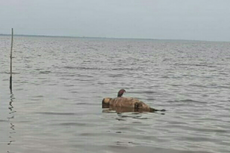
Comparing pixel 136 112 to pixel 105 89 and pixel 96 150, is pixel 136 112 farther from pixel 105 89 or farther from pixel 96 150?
pixel 105 89

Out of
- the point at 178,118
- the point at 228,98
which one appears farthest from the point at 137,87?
the point at 178,118

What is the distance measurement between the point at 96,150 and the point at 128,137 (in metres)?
1.91

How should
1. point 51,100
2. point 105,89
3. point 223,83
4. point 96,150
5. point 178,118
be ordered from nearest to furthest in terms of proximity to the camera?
point 96,150
point 178,118
point 51,100
point 105,89
point 223,83

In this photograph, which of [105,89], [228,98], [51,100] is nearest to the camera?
[51,100]

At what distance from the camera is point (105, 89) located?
2498 cm

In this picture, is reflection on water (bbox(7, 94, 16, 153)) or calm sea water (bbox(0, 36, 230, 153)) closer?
calm sea water (bbox(0, 36, 230, 153))

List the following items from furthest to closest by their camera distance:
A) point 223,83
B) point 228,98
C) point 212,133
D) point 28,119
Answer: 1. point 223,83
2. point 228,98
3. point 28,119
4. point 212,133

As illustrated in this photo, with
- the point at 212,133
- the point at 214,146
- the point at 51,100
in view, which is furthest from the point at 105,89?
the point at 214,146

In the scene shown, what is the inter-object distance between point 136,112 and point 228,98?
7960mm

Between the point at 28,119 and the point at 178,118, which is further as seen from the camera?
the point at 178,118

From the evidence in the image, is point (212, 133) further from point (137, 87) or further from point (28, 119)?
point (137, 87)

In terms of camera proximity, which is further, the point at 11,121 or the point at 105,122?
the point at 105,122

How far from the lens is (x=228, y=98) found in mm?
22109

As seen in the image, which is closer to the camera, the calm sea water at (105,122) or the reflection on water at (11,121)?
the calm sea water at (105,122)
